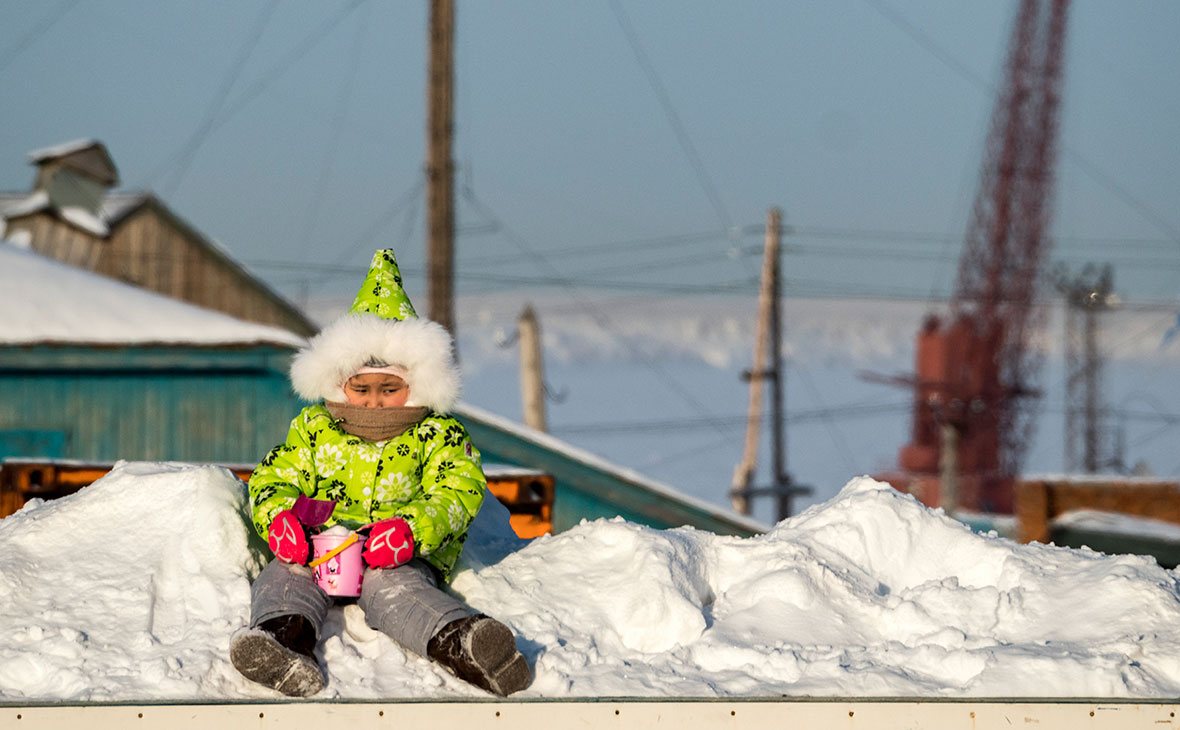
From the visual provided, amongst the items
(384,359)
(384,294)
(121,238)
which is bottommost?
(384,359)

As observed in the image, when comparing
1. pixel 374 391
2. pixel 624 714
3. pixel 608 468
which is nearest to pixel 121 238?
pixel 608 468

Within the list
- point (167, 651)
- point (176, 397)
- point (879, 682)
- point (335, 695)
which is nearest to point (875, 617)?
point (879, 682)

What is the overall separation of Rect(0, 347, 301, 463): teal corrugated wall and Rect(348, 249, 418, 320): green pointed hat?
718cm

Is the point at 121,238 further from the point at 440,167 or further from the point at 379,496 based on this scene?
A: the point at 379,496

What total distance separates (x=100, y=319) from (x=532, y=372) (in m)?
5.90

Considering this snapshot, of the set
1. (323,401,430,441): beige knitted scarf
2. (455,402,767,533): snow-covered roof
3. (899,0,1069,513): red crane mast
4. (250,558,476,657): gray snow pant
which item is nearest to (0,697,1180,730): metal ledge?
(250,558,476,657): gray snow pant

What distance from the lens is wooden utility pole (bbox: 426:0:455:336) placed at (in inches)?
497

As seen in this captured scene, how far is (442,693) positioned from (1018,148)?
145 feet

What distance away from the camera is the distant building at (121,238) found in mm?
19766

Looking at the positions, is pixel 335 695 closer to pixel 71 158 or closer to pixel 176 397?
pixel 176 397

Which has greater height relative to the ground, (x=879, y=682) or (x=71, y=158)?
(x=71, y=158)

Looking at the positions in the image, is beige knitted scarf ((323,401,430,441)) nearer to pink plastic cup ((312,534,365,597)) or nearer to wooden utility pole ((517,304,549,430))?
pink plastic cup ((312,534,365,597))

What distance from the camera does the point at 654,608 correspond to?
3.72 m

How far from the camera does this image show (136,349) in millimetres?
11422
